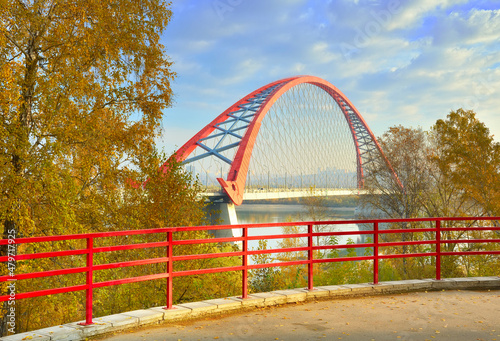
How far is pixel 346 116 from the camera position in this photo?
192 feet

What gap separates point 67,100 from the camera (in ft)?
32.3

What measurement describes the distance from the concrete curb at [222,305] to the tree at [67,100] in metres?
4.27

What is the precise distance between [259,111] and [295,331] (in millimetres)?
35893

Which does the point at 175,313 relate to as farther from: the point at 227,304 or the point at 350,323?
the point at 350,323

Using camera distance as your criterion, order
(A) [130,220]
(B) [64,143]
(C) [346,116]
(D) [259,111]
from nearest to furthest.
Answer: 1. (B) [64,143]
2. (A) [130,220]
3. (D) [259,111]
4. (C) [346,116]

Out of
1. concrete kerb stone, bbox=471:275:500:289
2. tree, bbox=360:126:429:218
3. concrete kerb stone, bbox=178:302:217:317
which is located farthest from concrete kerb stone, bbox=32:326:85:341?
tree, bbox=360:126:429:218

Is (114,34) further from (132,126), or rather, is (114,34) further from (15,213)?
(15,213)

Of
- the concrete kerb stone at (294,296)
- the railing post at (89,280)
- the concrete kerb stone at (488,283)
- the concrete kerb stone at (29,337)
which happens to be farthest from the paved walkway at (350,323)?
the concrete kerb stone at (488,283)

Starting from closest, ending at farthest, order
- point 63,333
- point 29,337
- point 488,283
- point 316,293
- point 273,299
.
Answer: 1. point 29,337
2. point 63,333
3. point 273,299
4. point 316,293
5. point 488,283

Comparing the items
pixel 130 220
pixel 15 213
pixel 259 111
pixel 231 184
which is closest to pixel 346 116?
pixel 259 111

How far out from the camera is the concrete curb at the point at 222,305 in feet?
17.5

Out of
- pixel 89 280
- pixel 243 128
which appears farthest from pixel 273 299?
pixel 243 128

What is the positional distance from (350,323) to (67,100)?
711 cm

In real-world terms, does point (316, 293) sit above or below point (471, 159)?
below
